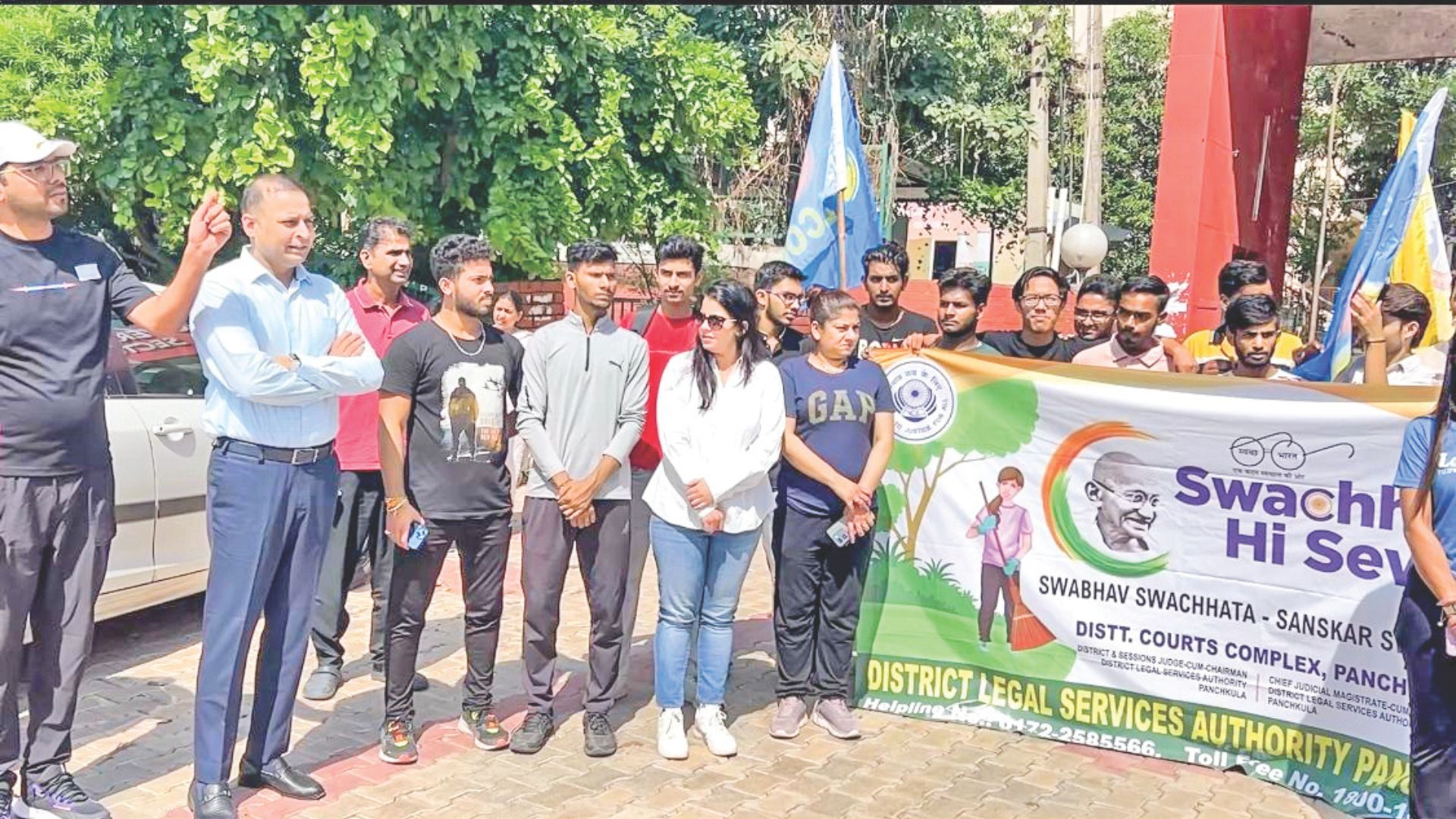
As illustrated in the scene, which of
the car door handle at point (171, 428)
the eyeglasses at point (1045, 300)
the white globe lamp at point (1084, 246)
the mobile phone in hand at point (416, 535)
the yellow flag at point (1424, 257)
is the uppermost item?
the white globe lamp at point (1084, 246)

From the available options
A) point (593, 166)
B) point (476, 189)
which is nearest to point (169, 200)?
point (476, 189)

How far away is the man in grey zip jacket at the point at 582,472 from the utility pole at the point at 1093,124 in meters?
11.9

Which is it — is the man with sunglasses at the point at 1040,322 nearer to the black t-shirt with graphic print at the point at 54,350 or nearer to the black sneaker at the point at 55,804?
the black t-shirt with graphic print at the point at 54,350

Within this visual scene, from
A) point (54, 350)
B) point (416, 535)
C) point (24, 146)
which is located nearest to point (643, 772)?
point (416, 535)

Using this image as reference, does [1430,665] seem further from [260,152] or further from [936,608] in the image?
[260,152]

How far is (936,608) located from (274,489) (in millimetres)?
2683

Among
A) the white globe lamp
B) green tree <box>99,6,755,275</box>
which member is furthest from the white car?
the white globe lamp

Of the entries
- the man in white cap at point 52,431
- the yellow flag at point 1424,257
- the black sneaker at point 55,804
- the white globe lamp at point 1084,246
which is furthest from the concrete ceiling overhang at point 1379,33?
the black sneaker at point 55,804

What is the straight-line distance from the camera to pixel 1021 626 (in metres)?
4.91

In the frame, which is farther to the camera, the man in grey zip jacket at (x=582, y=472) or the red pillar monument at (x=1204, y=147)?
the red pillar monument at (x=1204, y=147)

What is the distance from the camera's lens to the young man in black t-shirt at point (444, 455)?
4309 mm

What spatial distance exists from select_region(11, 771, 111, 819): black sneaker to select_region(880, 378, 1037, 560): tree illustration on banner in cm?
311

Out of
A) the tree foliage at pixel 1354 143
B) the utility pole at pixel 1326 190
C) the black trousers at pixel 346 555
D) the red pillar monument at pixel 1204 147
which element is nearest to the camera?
the black trousers at pixel 346 555

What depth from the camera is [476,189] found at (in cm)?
1081
